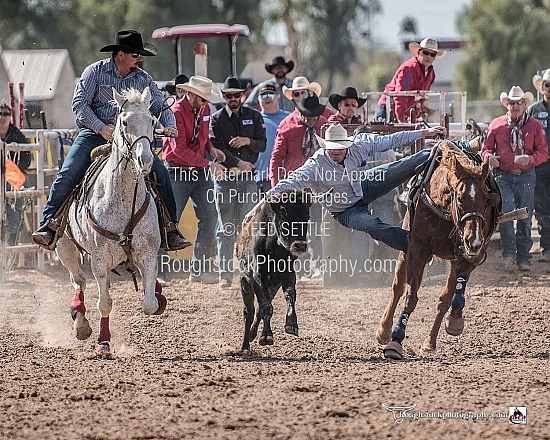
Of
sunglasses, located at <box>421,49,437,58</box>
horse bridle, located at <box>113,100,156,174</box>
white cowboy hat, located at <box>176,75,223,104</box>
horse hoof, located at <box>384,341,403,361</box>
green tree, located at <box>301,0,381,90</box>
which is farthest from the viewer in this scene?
green tree, located at <box>301,0,381,90</box>

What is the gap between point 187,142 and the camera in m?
10.5

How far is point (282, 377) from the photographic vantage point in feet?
20.8

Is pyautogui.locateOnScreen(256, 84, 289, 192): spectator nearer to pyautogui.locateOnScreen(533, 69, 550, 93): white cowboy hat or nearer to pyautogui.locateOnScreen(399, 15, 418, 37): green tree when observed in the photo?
pyautogui.locateOnScreen(533, 69, 550, 93): white cowboy hat

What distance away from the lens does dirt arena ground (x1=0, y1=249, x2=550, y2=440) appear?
204 inches

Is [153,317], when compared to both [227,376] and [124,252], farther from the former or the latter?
[227,376]

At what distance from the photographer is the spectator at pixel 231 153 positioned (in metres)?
10.8

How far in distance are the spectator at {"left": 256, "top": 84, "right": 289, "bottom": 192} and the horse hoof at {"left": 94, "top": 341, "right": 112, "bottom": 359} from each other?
3989 millimetres

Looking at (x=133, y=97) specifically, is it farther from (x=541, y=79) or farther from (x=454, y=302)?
(x=541, y=79)

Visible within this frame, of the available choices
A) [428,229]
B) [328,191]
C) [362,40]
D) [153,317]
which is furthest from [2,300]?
[362,40]

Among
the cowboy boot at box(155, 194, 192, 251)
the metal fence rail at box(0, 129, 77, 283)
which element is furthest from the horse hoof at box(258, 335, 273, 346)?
the metal fence rail at box(0, 129, 77, 283)

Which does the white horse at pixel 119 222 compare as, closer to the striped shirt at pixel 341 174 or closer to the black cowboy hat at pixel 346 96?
the striped shirt at pixel 341 174

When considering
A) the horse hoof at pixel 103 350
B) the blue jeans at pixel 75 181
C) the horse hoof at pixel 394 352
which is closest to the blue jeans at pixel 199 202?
the blue jeans at pixel 75 181

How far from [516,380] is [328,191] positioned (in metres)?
2.14

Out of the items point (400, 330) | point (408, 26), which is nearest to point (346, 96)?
point (400, 330)
